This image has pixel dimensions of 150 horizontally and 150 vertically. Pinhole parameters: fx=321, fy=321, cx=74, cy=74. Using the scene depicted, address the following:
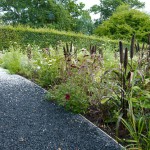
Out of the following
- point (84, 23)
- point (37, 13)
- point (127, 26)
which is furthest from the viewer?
point (84, 23)

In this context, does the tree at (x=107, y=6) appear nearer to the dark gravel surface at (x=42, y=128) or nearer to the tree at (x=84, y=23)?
the tree at (x=84, y=23)

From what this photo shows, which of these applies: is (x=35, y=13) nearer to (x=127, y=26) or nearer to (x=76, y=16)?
(x=76, y=16)

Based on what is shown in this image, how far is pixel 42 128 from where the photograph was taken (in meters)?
3.98

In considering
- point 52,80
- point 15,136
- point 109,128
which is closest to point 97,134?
point 109,128

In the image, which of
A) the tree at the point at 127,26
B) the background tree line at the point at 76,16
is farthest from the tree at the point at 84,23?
the tree at the point at 127,26

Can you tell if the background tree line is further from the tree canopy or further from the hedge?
the hedge

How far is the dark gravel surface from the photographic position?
3.64 metres

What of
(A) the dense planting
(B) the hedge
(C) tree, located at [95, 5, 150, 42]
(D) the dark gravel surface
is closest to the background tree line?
(C) tree, located at [95, 5, 150, 42]

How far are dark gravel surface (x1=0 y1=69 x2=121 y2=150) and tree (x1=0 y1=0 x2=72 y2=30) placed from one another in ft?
63.0

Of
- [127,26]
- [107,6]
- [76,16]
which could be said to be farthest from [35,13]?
[107,6]

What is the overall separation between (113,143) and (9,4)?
21.8 m

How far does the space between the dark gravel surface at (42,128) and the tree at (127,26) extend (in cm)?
1642

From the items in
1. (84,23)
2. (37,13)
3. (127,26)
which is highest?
(37,13)

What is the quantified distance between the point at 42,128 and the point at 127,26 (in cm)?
1773
